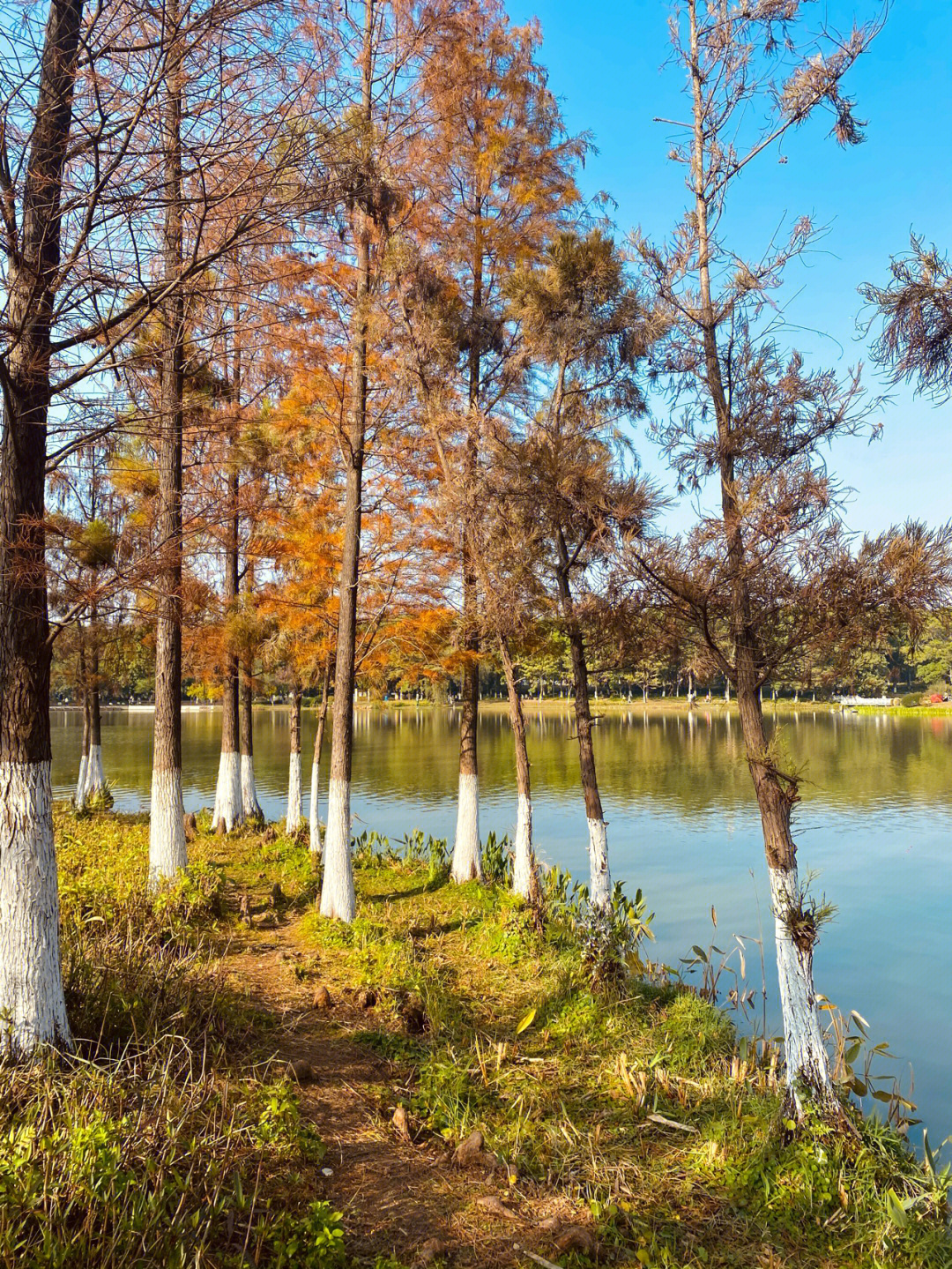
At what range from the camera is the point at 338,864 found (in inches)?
362

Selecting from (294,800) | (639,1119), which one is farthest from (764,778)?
(294,800)

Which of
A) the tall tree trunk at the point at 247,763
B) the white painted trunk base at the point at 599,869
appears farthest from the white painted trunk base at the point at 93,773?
the white painted trunk base at the point at 599,869

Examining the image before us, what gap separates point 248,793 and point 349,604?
27.7 ft

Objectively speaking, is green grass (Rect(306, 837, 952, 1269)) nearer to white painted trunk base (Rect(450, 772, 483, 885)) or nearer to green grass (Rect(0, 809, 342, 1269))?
green grass (Rect(0, 809, 342, 1269))

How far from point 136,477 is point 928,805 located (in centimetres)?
2155

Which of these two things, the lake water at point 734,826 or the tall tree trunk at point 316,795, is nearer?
the lake water at point 734,826

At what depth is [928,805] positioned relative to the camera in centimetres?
2092

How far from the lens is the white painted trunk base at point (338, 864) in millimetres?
9062

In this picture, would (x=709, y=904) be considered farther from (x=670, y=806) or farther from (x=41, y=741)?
(x=41, y=741)

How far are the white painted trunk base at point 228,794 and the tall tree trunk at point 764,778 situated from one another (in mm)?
11558

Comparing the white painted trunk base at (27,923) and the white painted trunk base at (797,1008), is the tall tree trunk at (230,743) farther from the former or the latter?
the white painted trunk base at (797,1008)

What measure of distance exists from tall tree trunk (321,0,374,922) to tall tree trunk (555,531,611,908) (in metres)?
2.74

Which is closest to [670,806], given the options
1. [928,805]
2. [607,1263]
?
[928,805]

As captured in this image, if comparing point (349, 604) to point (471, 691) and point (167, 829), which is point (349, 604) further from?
point (167, 829)
